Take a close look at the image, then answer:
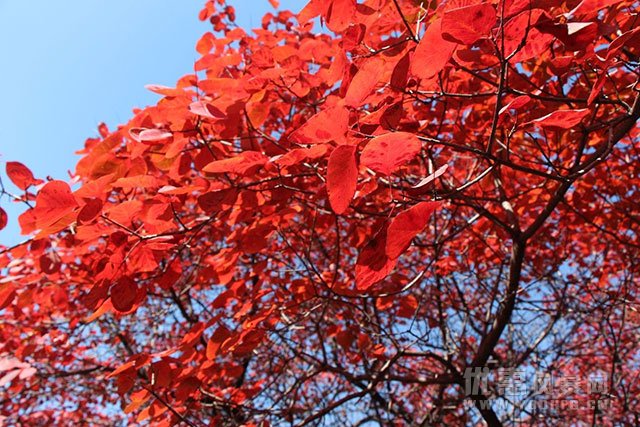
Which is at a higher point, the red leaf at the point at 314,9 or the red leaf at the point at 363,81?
the red leaf at the point at 314,9

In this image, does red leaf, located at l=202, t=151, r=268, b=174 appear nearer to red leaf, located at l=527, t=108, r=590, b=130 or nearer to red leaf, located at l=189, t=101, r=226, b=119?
red leaf, located at l=189, t=101, r=226, b=119

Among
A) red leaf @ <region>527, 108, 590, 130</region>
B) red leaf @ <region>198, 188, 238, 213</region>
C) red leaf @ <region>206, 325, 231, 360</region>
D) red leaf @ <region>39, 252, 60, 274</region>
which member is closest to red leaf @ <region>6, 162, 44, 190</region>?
red leaf @ <region>39, 252, 60, 274</region>

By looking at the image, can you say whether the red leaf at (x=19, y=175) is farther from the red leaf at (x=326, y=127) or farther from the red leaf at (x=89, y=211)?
the red leaf at (x=326, y=127)

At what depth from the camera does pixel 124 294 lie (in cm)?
140

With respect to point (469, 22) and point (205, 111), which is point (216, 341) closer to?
point (205, 111)

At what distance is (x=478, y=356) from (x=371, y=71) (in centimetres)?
233

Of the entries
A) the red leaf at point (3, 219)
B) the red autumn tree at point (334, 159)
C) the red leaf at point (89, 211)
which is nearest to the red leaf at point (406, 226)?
the red autumn tree at point (334, 159)

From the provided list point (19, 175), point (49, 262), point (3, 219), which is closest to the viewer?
point (3, 219)

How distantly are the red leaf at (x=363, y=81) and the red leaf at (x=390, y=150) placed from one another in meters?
0.17

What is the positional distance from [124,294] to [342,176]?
0.89 m

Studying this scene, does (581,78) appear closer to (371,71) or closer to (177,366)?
(371,71)

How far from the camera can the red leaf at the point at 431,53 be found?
0.91m

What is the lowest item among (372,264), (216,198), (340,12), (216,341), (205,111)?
(372,264)

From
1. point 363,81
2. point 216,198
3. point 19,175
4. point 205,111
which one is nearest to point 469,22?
point 363,81
